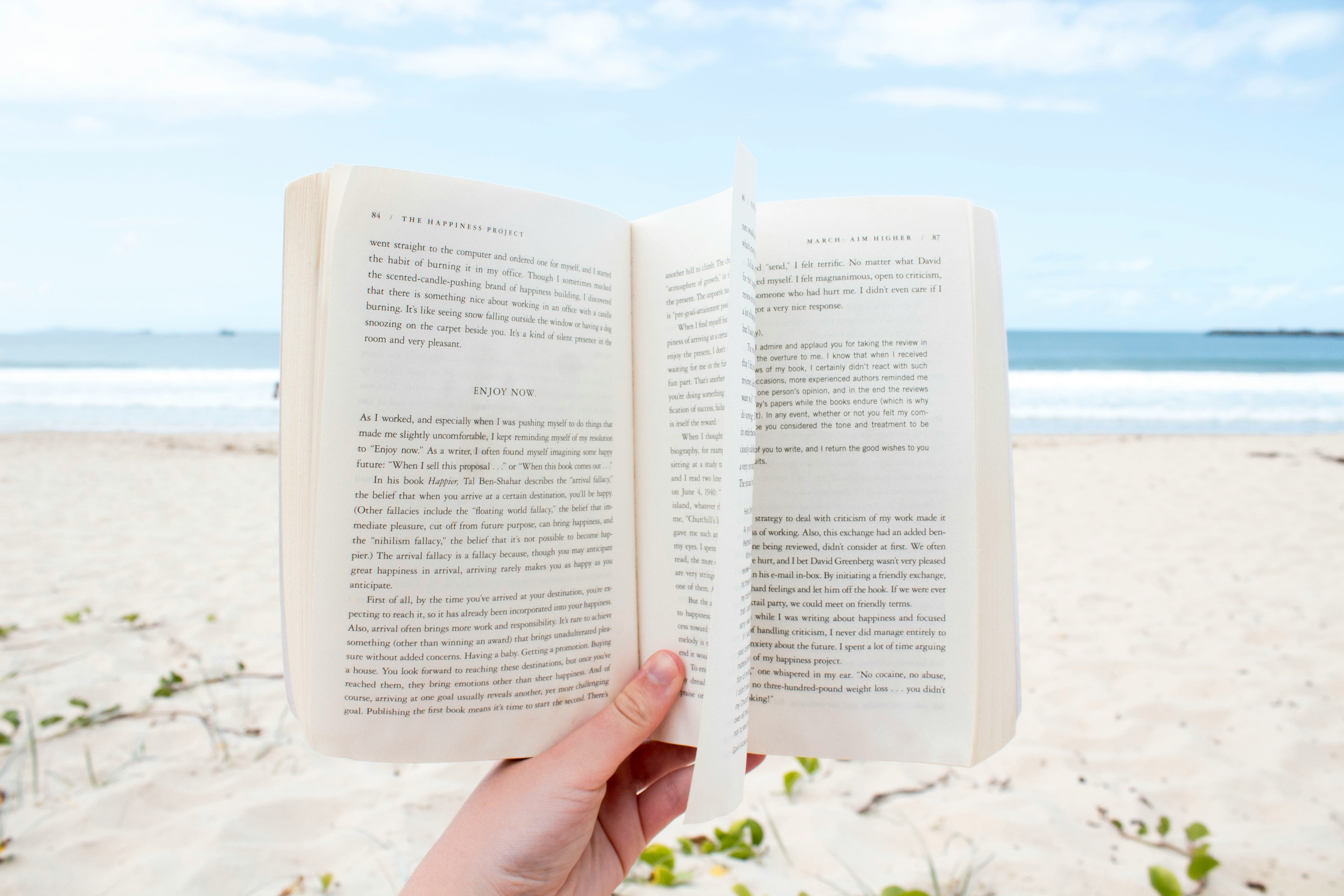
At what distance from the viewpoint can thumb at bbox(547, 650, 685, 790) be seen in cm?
104

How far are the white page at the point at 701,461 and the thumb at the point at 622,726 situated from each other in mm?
34

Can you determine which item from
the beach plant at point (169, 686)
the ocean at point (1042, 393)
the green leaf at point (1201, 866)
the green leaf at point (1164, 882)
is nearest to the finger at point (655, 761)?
the green leaf at point (1164, 882)

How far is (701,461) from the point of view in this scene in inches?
40.7

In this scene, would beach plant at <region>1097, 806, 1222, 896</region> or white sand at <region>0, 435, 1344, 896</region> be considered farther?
white sand at <region>0, 435, 1344, 896</region>

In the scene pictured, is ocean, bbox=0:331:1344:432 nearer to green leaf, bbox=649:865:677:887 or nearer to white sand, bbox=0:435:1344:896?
white sand, bbox=0:435:1344:896

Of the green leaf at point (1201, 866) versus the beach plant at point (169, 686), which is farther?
the beach plant at point (169, 686)

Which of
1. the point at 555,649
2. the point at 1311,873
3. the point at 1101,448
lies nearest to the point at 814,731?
the point at 555,649

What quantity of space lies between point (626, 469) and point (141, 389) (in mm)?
19834

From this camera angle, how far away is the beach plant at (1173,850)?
1.58m

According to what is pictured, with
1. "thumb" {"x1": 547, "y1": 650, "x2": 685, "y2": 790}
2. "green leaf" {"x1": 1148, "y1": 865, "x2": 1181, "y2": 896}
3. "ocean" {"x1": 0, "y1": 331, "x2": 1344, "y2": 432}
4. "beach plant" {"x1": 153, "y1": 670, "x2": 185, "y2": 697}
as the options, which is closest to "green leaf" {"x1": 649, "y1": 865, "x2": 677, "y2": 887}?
"thumb" {"x1": 547, "y1": 650, "x2": 685, "y2": 790}

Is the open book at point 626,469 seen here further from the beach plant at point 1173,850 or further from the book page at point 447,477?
the beach plant at point 1173,850

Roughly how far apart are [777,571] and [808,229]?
1.68 feet

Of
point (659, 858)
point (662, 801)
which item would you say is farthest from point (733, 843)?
point (662, 801)

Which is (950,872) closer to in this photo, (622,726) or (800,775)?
(800,775)
